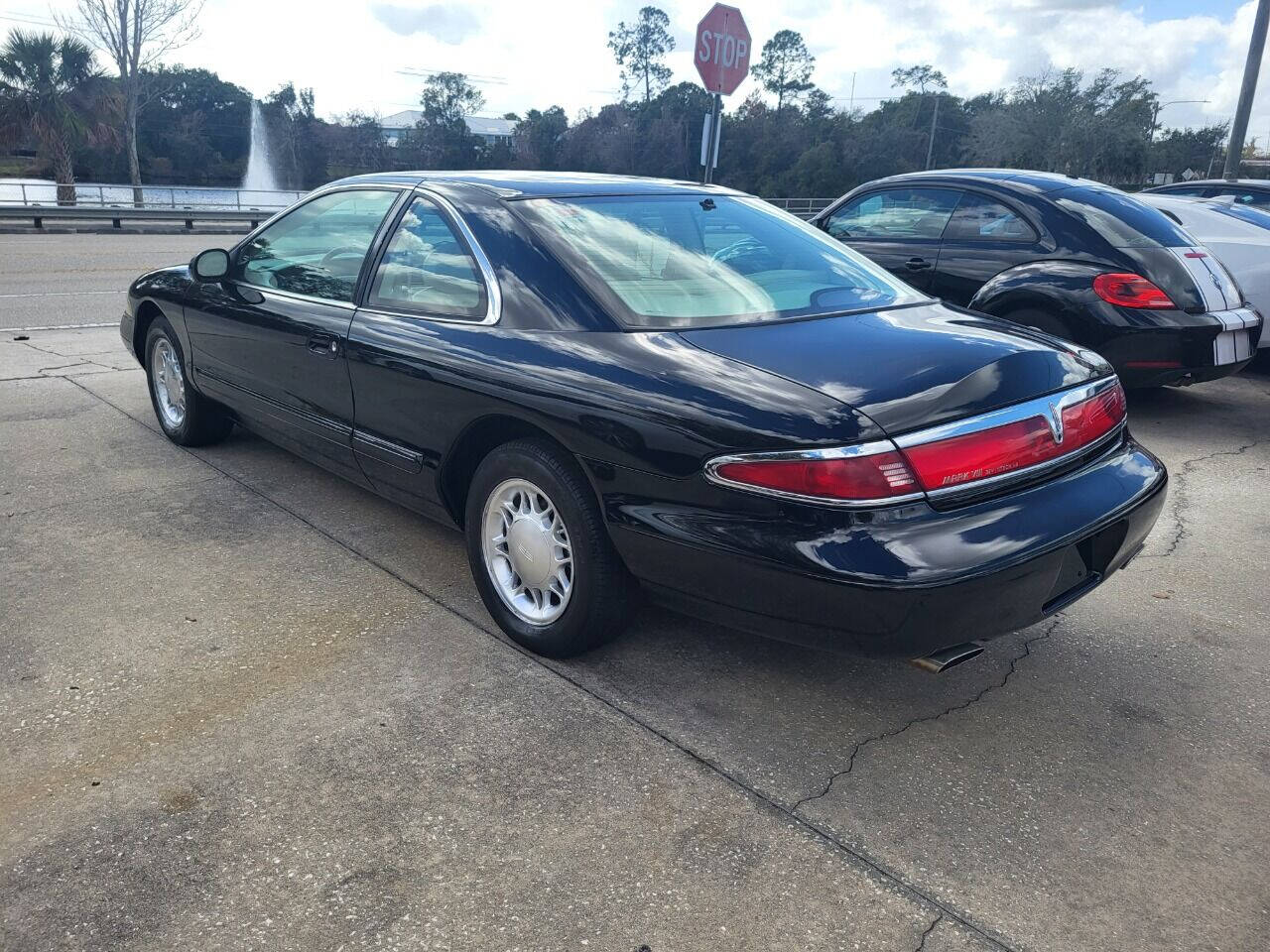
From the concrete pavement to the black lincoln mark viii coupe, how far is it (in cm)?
37

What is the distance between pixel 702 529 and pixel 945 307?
1.46 meters

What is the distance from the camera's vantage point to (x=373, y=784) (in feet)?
8.23

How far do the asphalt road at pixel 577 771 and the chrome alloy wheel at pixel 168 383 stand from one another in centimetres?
127

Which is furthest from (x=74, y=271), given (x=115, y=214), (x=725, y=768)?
(x=725, y=768)

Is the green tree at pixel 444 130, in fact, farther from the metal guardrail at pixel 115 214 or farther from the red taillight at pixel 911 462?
the red taillight at pixel 911 462

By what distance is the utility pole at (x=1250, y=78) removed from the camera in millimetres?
14836

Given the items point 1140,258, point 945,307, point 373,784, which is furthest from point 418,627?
point 1140,258

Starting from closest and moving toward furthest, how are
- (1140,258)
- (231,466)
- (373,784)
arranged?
1. (373,784)
2. (231,466)
3. (1140,258)

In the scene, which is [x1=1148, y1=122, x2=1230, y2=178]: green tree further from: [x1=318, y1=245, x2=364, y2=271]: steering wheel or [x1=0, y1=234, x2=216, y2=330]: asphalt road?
[x1=318, y1=245, x2=364, y2=271]: steering wheel

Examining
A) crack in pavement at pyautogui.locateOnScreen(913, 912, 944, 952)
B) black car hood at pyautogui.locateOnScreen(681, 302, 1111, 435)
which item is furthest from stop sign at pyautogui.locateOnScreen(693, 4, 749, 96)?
crack in pavement at pyautogui.locateOnScreen(913, 912, 944, 952)

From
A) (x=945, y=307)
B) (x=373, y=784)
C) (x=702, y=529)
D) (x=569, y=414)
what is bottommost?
(x=373, y=784)

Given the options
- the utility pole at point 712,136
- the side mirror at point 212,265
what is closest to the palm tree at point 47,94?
the utility pole at point 712,136

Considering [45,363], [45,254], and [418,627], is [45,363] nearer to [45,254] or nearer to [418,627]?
[418,627]

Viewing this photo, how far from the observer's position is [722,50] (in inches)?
381
